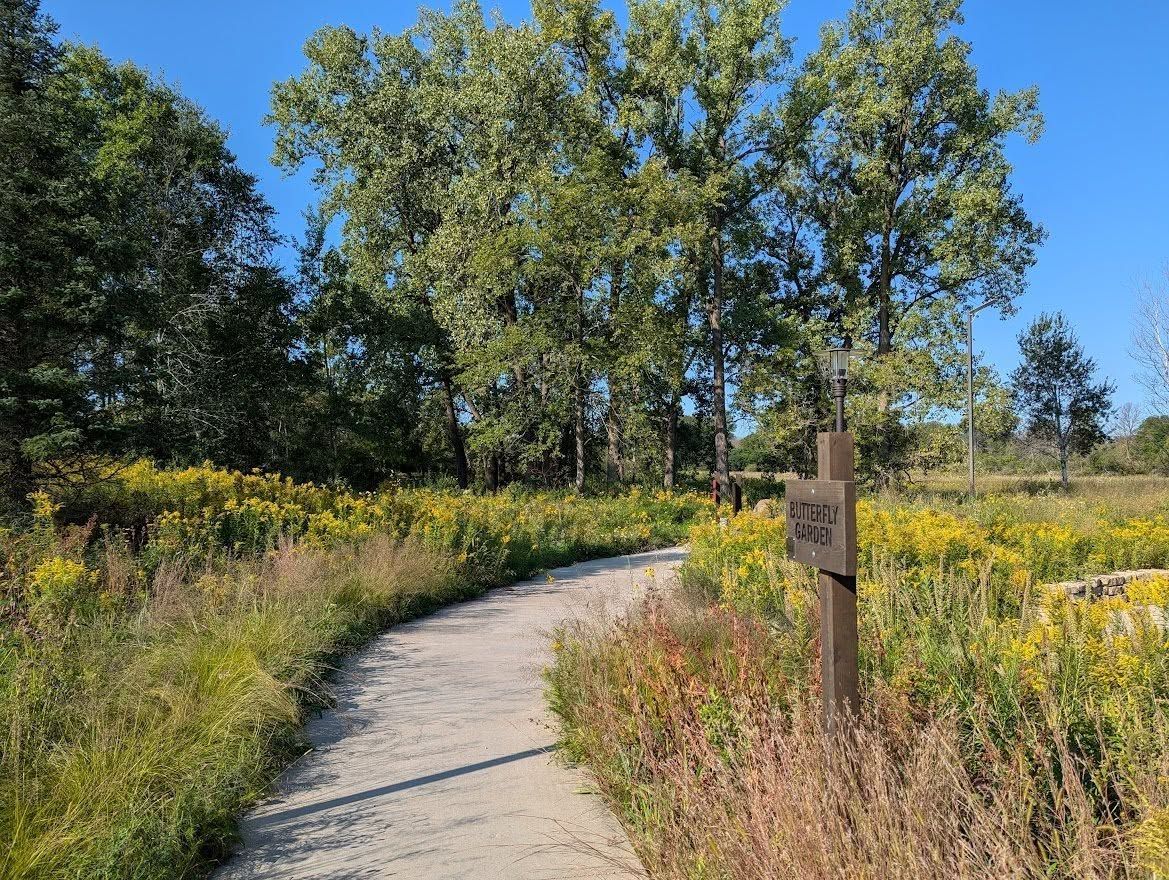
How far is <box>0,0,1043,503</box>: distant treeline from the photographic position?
68.0 feet

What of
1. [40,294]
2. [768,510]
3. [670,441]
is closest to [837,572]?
[40,294]

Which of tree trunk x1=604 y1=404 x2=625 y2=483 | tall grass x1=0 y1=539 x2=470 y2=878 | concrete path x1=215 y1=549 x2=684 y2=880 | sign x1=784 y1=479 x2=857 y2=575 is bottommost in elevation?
concrete path x1=215 y1=549 x2=684 y2=880

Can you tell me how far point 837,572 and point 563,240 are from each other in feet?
61.4

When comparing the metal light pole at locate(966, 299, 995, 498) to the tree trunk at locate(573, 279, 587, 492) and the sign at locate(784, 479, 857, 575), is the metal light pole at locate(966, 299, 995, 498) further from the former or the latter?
the sign at locate(784, 479, 857, 575)

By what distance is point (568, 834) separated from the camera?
3.32 m

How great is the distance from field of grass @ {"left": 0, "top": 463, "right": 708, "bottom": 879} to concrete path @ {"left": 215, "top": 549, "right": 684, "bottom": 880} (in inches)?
9.5

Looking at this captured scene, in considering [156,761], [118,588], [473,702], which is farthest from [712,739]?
[118,588]

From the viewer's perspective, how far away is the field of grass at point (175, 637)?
3.07 m

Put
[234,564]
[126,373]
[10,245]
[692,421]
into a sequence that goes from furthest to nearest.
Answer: [692,421], [126,373], [10,245], [234,564]

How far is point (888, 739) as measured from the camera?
2.92 m

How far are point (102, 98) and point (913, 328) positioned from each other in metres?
27.3

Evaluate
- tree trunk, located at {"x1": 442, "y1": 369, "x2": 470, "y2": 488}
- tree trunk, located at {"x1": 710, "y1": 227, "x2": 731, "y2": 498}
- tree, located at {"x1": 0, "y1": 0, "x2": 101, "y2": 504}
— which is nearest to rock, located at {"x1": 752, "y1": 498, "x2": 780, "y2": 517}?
tree trunk, located at {"x1": 710, "y1": 227, "x2": 731, "y2": 498}

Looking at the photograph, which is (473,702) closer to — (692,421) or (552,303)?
(552,303)

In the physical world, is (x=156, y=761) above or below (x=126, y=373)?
below
